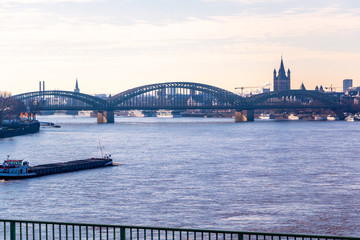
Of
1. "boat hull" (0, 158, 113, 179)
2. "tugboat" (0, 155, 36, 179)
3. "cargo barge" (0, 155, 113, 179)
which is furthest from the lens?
"boat hull" (0, 158, 113, 179)

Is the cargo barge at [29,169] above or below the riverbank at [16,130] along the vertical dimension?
below

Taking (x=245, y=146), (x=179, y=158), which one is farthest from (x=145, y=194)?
(x=245, y=146)

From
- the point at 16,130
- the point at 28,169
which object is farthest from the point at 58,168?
the point at 16,130

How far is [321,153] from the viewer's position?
3076 inches

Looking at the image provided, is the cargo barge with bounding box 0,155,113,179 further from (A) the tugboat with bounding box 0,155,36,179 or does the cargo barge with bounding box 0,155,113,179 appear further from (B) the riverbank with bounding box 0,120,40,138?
(B) the riverbank with bounding box 0,120,40,138

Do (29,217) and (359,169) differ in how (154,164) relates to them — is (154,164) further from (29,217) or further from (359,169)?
(29,217)

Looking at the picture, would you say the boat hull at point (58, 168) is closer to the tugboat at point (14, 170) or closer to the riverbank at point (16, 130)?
the tugboat at point (14, 170)

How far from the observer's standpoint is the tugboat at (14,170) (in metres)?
55.1

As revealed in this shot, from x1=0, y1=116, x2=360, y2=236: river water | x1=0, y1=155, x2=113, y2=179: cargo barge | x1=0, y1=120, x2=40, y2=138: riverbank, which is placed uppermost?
x1=0, y1=120, x2=40, y2=138: riverbank

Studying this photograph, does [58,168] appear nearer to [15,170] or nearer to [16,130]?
[15,170]

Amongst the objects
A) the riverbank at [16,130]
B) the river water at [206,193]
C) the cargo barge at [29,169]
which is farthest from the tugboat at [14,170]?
the riverbank at [16,130]

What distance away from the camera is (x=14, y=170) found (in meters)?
55.2

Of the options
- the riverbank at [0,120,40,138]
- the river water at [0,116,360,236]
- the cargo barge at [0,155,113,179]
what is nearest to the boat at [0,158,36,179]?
the cargo barge at [0,155,113,179]

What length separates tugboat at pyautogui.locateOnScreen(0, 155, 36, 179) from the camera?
181ft
